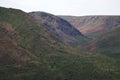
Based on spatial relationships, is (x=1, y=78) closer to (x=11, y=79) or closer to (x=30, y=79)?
(x=11, y=79)

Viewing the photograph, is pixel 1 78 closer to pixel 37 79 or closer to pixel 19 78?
pixel 19 78

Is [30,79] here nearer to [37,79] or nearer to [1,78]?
[37,79]

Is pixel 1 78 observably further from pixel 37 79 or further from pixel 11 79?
pixel 37 79

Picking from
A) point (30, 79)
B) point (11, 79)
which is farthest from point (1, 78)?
point (30, 79)

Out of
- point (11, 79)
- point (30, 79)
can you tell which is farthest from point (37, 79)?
point (11, 79)

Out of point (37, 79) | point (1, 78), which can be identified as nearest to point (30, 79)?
point (37, 79)
